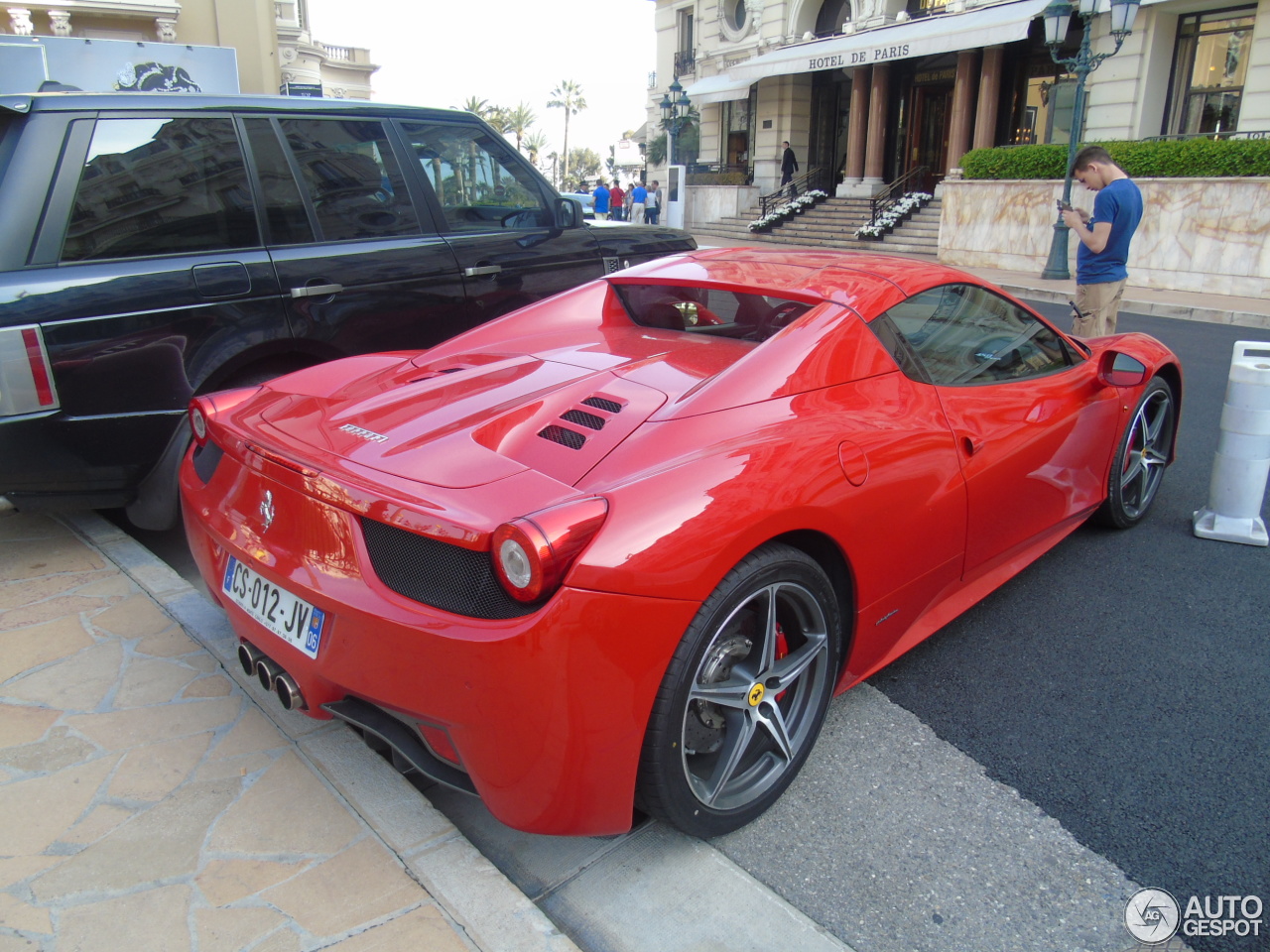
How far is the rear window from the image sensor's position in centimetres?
299

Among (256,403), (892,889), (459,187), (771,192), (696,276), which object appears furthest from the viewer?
(771,192)

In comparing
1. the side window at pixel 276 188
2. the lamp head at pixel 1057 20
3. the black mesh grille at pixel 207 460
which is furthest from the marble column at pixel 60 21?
the black mesh grille at pixel 207 460

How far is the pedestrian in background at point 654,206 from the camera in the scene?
99.0ft

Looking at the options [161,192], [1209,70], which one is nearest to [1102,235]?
[161,192]

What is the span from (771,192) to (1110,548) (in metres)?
28.6

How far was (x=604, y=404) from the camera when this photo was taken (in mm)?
2457

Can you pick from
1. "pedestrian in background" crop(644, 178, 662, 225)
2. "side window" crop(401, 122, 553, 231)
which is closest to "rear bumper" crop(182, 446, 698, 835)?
"side window" crop(401, 122, 553, 231)

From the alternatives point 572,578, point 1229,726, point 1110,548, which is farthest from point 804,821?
point 1110,548

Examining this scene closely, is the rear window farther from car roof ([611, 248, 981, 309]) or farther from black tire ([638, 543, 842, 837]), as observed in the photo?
black tire ([638, 543, 842, 837])

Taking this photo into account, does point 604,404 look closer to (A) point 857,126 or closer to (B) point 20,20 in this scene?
(A) point 857,126

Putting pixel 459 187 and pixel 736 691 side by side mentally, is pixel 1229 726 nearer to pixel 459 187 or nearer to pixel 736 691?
pixel 736 691

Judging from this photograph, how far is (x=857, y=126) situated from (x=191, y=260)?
26009 mm

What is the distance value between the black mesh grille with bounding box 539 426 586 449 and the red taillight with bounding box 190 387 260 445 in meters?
1.17

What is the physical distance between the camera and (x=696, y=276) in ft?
10.6
